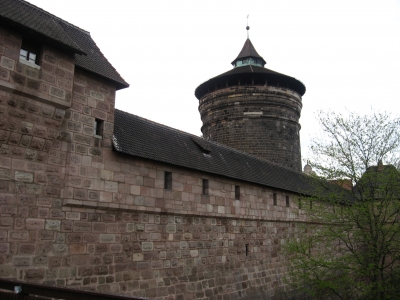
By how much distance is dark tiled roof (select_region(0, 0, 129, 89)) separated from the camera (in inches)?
262

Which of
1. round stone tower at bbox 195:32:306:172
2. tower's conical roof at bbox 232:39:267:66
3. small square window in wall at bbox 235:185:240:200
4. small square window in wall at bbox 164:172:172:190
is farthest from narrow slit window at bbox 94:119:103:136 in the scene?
tower's conical roof at bbox 232:39:267:66

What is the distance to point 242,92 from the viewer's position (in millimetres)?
21562

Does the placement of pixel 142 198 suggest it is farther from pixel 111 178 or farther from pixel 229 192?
pixel 229 192

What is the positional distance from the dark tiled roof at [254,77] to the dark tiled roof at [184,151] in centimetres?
760

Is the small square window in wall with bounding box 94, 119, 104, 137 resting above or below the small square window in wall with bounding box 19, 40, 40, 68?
below

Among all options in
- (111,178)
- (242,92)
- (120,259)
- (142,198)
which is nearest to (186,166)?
(142,198)

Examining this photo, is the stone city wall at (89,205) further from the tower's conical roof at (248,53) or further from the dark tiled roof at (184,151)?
the tower's conical roof at (248,53)

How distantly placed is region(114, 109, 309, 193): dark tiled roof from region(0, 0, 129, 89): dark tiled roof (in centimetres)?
137

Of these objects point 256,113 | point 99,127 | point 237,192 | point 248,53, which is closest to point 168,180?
point 99,127

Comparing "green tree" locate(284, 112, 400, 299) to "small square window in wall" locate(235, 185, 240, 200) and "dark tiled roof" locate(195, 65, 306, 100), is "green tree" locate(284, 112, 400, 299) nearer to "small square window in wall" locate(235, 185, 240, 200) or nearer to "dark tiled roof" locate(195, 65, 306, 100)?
"small square window in wall" locate(235, 185, 240, 200)

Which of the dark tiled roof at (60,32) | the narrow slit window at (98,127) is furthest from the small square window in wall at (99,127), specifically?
the dark tiled roof at (60,32)

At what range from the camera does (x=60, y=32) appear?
293 inches

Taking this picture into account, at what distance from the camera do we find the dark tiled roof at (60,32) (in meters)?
6.66

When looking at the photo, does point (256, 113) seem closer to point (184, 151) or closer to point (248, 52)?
point (248, 52)
